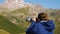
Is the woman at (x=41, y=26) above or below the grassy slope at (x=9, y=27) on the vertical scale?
below

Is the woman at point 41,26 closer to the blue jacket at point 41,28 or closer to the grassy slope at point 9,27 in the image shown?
the blue jacket at point 41,28

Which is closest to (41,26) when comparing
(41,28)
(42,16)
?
(41,28)

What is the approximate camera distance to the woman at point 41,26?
4.07 m

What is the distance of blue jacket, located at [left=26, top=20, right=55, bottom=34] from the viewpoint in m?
4.05

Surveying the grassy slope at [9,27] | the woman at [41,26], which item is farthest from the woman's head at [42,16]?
the grassy slope at [9,27]

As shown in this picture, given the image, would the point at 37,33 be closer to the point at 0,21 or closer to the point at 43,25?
the point at 43,25

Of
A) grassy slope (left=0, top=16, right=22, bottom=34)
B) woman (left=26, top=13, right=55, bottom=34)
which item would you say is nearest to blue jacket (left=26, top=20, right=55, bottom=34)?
woman (left=26, top=13, right=55, bottom=34)

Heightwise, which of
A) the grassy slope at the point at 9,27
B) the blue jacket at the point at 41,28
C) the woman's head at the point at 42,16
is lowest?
the blue jacket at the point at 41,28

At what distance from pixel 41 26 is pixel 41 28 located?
0.04m

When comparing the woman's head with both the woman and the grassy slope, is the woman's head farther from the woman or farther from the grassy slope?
the grassy slope

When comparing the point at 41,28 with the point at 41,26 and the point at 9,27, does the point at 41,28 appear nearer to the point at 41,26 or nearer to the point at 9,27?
the point at 41,26

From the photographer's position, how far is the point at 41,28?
13.4 feet

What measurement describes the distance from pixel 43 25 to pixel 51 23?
0.17 meters

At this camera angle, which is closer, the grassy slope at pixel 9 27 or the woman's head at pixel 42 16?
the woman's head at pixel 42 16
